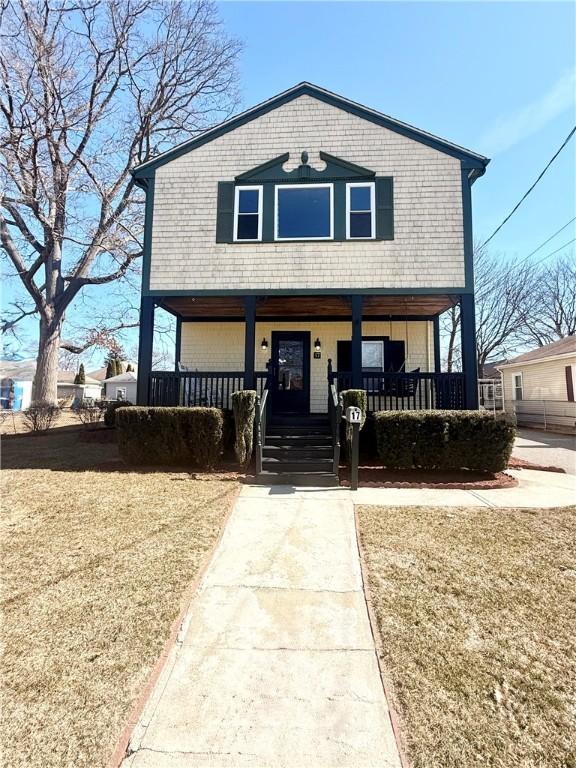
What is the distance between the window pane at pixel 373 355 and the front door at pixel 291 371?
1722 mm

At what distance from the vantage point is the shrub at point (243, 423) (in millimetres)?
7305

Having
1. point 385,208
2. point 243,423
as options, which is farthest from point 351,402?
point 385,208

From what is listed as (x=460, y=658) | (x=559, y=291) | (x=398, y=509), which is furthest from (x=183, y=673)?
(x=559, y=291)

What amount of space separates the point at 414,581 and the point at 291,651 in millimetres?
1407

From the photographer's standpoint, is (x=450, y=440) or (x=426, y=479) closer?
(x=426, y=479)

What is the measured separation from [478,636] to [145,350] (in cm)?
823

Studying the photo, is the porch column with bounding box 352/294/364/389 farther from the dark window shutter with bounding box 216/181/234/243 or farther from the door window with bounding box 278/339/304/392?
the dark window shutter with bounding box 216/181/234/243

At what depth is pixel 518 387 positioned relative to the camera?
21.9 metres

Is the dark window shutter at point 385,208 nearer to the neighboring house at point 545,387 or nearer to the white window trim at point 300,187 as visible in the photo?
the white window trim at point 300,187

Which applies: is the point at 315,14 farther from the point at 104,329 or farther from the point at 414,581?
the point at 104,329

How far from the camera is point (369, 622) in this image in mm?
2967

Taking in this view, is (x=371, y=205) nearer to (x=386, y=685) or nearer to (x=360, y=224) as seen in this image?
(x=360, y=224)

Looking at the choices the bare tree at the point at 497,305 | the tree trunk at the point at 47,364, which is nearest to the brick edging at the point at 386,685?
the tree trunk at the point at 47,364

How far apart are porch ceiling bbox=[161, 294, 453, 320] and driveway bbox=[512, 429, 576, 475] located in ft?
15.0
